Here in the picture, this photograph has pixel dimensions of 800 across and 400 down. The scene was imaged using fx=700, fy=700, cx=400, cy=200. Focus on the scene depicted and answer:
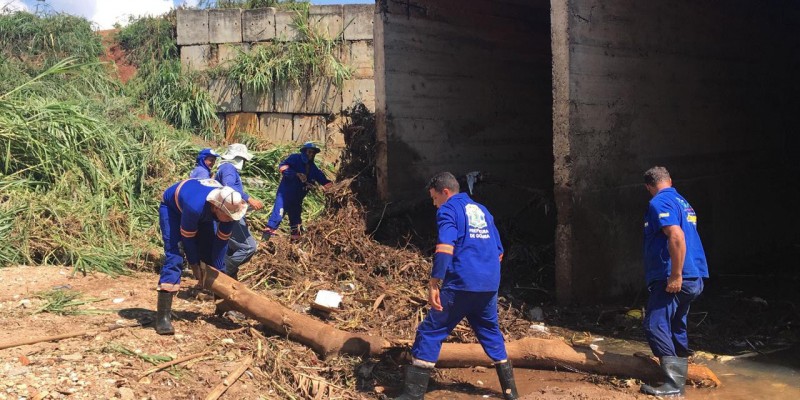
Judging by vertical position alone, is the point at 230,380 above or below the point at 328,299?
below

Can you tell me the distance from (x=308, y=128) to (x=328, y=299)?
6.46 metres

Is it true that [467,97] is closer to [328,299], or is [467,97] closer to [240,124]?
[328,299]

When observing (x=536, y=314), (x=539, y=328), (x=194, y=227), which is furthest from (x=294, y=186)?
(x=539, y=328)

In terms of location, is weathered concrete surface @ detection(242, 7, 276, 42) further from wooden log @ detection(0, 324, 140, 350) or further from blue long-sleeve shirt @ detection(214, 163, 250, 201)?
wooden log @ detection(0, 324, 140, 350)

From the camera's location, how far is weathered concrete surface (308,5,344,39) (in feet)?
41.1

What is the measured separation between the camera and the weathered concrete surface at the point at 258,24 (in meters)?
12.5

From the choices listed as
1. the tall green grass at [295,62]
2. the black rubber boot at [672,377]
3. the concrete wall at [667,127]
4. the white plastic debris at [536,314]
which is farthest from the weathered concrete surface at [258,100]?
the black rubber boot at [672,377]

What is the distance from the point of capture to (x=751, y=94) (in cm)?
945

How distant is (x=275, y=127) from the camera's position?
12.5m

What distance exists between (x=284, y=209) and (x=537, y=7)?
4739mm

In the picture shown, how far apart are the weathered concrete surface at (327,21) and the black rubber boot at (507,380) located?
8.90 metres

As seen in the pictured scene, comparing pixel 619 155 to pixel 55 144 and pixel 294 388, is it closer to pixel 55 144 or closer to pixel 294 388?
pixel 294 388

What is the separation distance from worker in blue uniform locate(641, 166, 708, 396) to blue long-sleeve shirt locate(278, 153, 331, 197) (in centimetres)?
467

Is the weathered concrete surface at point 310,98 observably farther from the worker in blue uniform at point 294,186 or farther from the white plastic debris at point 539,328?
the white plastic debris at point 539,328
